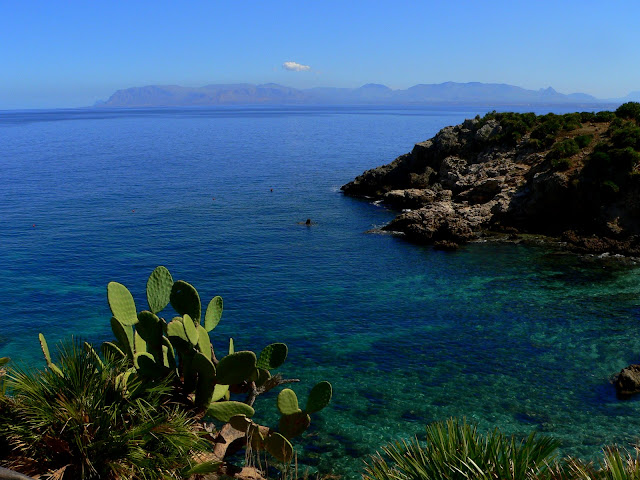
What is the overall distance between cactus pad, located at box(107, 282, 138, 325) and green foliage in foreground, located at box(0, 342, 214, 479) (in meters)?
2.93

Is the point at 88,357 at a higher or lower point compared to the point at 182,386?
higher

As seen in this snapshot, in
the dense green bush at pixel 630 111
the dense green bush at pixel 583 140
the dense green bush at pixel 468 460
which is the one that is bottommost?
the dense green bush at pixel 468 460

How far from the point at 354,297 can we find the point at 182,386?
2465 centimetres

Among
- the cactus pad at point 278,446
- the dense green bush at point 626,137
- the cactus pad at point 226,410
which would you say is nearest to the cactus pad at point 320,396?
the cactus pad at point 278,446

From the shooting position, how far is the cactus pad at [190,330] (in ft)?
42.2

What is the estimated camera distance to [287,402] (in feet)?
45.4

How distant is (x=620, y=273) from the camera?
132ft

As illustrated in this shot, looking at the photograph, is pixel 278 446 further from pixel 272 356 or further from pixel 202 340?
pixel 202 340

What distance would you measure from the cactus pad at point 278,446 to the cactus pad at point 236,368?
5.47 feet

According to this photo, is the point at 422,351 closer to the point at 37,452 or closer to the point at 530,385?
the point at 530,385

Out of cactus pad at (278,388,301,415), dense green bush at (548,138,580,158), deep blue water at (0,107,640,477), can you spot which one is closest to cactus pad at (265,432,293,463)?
cactus pad at (278,388,301,415)

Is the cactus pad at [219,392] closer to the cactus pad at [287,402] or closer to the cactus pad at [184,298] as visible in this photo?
the cactus pad at [287,402]

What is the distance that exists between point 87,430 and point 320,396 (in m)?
5.78

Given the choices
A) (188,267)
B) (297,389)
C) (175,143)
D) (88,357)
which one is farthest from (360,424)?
(175,143)
